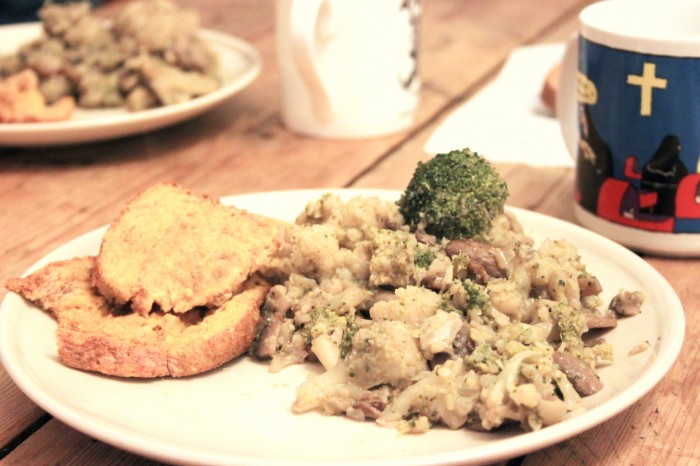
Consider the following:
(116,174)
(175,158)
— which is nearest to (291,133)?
(175,158)

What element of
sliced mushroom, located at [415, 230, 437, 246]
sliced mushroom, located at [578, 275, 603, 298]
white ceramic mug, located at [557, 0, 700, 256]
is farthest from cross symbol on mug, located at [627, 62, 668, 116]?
sliced mushroom, located at [415, 230, 437, 246]

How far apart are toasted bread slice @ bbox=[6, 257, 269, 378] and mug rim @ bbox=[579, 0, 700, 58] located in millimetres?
920

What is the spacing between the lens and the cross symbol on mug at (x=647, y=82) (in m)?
1.84

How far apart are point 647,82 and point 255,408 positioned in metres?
1.11

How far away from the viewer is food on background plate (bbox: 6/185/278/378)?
1377 millimetres

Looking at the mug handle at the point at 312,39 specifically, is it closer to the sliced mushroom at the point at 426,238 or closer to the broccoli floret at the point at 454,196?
the broccoli floret at the point at 454,196

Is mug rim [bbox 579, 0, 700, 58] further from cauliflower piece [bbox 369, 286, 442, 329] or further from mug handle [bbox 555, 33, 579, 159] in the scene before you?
cauliflower piece [bbox 369, 286, 442, 329]

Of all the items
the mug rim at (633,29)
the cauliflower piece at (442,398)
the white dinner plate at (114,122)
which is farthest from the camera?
the white dinner plate at (114,122)

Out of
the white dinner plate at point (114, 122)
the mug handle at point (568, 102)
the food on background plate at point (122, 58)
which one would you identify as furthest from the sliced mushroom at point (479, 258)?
the food on background plate at point (122, 58)

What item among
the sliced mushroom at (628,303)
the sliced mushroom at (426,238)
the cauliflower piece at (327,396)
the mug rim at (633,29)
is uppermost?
the mug rim at (633,29)

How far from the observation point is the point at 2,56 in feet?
9.85

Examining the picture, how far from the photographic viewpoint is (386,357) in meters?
1.30

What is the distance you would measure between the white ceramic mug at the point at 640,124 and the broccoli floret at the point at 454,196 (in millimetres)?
431

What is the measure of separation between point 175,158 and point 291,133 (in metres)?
0.41
